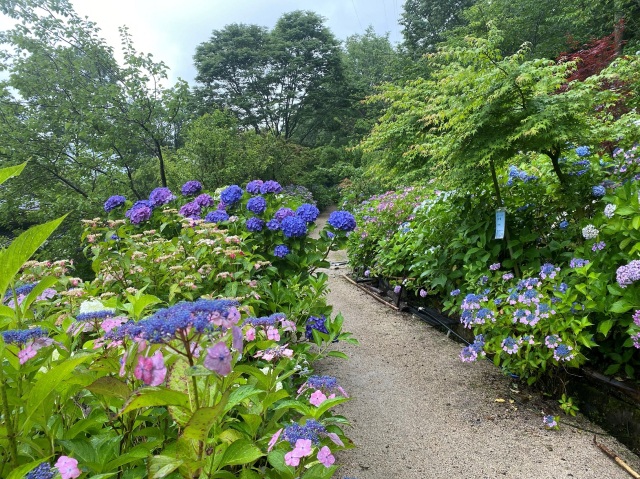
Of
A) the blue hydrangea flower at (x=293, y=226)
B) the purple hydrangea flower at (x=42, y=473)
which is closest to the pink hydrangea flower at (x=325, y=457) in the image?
the purple hydrangea flower at (x=42, y=473)

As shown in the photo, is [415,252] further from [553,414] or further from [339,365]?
[553,414]

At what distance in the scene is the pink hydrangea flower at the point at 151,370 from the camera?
0.62 meters

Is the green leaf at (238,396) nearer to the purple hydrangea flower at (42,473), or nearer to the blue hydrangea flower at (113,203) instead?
the purple hydrangea flower at (42,473)

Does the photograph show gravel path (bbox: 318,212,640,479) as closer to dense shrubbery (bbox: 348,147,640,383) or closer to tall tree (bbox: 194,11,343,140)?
dense shrubbery (bbox: 348,147,640,383)

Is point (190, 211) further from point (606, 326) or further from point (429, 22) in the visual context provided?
point (429, 22)

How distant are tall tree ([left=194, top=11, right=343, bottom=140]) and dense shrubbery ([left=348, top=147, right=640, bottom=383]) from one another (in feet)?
50.0

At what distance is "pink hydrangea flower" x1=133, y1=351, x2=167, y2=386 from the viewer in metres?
0.62

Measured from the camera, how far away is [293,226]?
2094 millimetres

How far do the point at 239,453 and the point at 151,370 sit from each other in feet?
0.97

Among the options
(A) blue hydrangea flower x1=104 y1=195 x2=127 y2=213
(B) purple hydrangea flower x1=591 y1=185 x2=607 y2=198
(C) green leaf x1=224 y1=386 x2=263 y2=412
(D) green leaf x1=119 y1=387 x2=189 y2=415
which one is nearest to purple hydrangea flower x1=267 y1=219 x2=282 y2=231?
(A) blue hydrangea flower x1=104 y1=195 x2=127 y2=213

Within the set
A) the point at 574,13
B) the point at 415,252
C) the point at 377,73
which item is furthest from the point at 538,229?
the point at 377,73

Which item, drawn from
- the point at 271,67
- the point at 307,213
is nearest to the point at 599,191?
the point at 307,213

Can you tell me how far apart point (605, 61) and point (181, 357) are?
9.53m

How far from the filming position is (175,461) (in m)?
0.69
